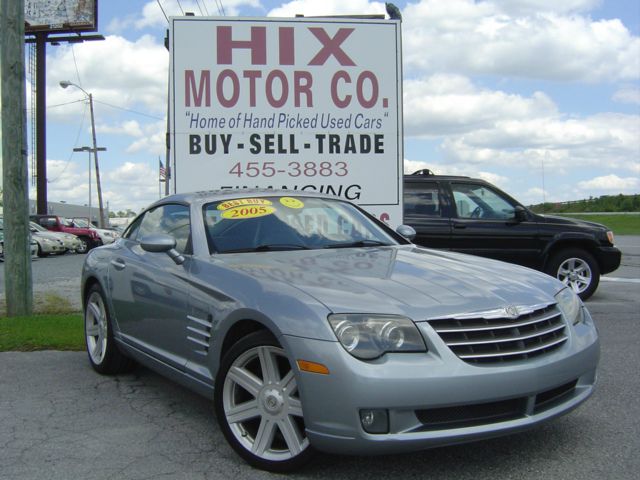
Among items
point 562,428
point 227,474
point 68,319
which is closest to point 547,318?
point 562,428

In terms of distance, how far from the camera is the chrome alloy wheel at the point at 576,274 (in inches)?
385

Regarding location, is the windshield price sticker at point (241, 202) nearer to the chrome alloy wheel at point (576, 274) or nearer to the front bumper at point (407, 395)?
the front bumper at point (407, 395)

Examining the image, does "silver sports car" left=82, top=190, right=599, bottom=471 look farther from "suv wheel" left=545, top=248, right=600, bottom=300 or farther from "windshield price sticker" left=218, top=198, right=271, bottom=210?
"suv wheel" left=545, top=248, right=600, bottom=300

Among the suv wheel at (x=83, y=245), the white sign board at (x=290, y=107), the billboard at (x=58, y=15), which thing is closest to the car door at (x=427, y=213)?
the white sign board at (x=290, y=107)

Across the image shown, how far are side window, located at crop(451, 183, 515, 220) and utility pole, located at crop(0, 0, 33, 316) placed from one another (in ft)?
18.6

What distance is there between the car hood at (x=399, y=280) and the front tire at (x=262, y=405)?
372mm

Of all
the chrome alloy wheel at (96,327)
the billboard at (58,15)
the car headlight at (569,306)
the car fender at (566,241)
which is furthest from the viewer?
the billboard at (58,15)

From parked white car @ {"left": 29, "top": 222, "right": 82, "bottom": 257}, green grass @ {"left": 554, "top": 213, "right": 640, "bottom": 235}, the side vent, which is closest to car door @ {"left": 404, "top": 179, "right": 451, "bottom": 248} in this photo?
the side vent

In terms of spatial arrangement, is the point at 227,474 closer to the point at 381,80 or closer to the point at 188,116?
the point at 188,116

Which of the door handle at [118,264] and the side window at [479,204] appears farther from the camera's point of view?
the side window at [479,204]

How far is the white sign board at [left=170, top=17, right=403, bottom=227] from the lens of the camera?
28.6 feet

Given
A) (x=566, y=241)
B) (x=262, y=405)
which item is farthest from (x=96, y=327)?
(x=566, y=241)

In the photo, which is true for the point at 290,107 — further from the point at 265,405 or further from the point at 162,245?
the point at 265,405

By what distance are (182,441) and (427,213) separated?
21.3ft
